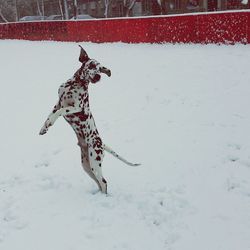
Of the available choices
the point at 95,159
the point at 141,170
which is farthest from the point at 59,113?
the point at 141,170

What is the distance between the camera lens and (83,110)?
4922mm

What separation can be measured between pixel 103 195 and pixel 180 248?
4.68ft

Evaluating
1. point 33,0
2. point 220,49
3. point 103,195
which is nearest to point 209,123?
point 103,195

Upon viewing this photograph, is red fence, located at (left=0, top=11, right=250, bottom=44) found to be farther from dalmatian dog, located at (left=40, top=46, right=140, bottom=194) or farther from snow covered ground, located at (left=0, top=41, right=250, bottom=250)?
dalmatian dog, located at (left=40, top=46, right=140, bottom=194)

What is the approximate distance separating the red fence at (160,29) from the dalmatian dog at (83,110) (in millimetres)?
12868

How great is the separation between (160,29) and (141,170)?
45.8 feet

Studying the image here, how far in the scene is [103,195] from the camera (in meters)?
5.44

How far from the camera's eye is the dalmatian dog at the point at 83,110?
15.6ft

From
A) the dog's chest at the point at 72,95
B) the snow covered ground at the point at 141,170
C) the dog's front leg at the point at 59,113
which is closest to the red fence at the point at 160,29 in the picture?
the snow covered ground at the point at 141,170

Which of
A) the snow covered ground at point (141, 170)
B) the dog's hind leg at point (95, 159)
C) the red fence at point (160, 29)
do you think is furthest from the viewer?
the red fence at point (160, 29)

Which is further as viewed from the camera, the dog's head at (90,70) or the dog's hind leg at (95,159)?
the dog's hind leg at (95,159)

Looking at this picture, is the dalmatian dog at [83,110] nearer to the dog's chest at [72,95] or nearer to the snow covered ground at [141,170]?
the dog's chest at [72,95]

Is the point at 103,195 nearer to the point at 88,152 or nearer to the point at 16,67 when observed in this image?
the point at 88,152

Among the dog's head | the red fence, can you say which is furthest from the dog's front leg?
the red fence
